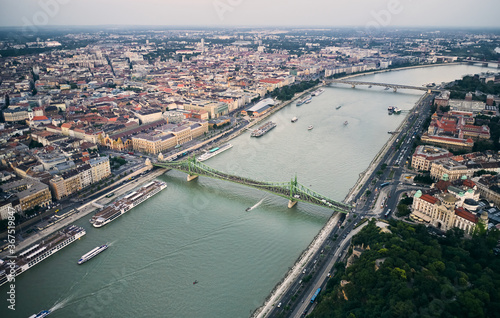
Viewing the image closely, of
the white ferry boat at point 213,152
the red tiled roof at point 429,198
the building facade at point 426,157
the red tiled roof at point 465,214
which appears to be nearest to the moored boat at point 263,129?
the white ferry boat at point 213,152

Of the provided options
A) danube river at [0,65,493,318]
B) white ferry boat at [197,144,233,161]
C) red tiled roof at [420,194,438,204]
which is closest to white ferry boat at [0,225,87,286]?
danube river at [0,65,493,318]

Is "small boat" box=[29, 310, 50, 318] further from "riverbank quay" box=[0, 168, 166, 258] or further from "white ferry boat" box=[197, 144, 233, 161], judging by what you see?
"white ferry boat" box=[197, 144, 233, 161]

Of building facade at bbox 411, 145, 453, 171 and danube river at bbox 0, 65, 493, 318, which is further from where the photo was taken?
building facade at bbox 411, 145, 453, 171

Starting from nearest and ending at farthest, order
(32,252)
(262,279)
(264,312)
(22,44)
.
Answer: (264,312) < (262,279) < (32,252) < (22,44)

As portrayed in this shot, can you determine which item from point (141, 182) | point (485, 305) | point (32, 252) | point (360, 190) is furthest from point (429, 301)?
point (141, 182)

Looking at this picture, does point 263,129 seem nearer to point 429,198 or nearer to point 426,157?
point 426,157

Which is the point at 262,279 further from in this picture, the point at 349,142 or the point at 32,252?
the point at 349,142

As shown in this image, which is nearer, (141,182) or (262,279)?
(262,279)

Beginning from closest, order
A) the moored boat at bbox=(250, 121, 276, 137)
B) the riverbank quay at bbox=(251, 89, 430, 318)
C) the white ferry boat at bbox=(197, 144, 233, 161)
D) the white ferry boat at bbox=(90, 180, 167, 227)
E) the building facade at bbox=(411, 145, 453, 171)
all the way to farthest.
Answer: the riverbank quay at bbox=(251, 89, 430, 318) < the white ferry boat at bbox=(90, 180, 167, 227) < the building facade at bbox=(411, 145, 453, 171) < the white ferry boat at bbox=(197, 144, 233, 161) < the moored boat at bbox=(250, 121, 276, 137)
